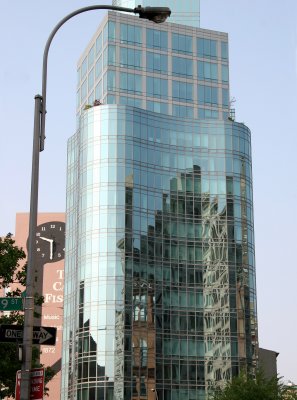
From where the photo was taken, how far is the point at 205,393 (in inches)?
4205

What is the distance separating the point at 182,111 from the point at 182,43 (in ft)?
36.3

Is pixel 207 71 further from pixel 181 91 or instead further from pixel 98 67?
pixel 98 67

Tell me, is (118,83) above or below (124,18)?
below

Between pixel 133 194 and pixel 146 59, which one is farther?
pixel 146 59

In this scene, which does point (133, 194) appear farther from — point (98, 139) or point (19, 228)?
point (19, 228)

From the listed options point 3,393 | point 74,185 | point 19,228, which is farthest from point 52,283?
point 3,393

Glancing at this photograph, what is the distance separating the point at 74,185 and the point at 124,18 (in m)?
26.2

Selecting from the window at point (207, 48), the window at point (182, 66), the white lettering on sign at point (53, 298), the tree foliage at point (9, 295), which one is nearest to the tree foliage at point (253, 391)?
the tree foliage at point (9, 295)

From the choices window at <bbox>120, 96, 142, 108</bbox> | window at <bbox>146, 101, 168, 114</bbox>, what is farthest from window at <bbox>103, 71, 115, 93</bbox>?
window at <bbox>146, 101, 168, 114</bbox>

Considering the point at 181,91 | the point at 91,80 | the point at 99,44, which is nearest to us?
the point at 181,91

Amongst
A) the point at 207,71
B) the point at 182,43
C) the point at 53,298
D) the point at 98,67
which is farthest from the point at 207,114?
the point at 53,298

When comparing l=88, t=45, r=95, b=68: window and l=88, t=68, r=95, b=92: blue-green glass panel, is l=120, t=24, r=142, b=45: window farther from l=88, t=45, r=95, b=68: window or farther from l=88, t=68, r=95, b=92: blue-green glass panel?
l=88, t=68, r=95, b=92: blue-green glass panel

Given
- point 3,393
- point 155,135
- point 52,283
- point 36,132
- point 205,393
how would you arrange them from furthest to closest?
1. point 52,283
2. point 155,135
3. point 205,393
4. point 3,393
5. point 36,132

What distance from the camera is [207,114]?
401 feet
